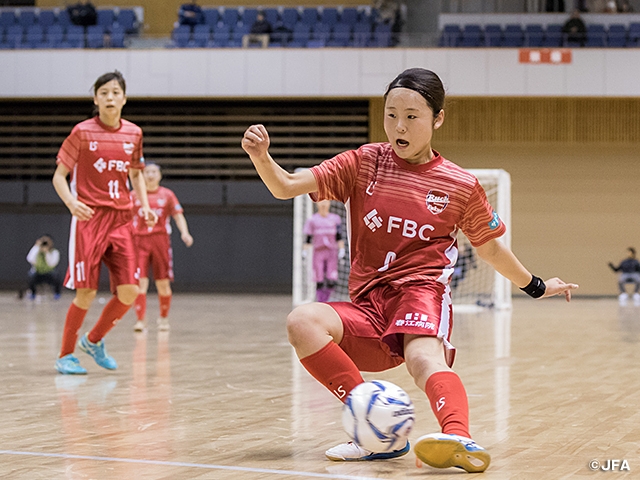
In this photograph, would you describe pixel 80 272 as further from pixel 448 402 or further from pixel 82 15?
pixel 82 15

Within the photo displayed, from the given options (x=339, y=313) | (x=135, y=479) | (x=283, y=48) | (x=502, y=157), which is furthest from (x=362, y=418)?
(x=502, y=157)

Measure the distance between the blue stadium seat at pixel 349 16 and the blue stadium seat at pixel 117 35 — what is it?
511 cm

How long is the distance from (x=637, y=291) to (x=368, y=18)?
8.70 metres

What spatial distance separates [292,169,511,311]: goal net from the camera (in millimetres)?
15930

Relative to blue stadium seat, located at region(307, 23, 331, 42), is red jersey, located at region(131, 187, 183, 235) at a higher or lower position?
lower

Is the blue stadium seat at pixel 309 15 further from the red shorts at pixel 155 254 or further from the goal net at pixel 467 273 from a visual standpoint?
the red shorts at pixel 155 254

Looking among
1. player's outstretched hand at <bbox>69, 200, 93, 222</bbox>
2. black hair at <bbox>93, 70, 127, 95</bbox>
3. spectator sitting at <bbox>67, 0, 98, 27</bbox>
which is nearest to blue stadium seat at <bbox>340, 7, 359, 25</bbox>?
spectator sitting at <bbox>67, 0, 98, 27</bbox>

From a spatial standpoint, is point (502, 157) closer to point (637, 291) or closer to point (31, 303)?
point (637, 291)

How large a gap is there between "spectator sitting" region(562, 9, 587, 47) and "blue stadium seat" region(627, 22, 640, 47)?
39.3 inches

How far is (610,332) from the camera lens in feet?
34.5

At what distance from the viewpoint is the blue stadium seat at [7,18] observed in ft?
70.1

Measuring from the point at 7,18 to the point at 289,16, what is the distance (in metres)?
6.92

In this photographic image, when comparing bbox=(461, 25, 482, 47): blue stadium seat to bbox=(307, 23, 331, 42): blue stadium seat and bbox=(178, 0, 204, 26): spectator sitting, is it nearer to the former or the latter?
bbox=(307, 23, 331, 42): blue stadium seat

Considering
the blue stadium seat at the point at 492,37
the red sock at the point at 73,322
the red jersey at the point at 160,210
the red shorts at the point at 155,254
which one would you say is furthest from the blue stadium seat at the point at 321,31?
the red sock at the point at 73,322
